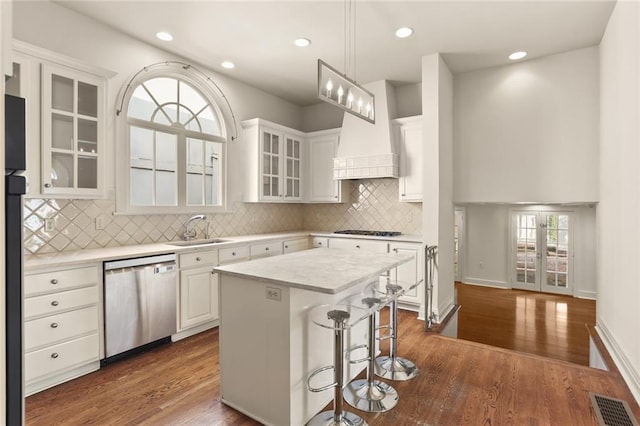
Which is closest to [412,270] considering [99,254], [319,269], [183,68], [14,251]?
[319,269]

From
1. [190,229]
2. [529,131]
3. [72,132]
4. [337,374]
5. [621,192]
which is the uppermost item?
[529,131]

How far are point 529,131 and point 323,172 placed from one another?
2.70 meters

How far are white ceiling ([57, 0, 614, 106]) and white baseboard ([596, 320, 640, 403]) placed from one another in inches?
111

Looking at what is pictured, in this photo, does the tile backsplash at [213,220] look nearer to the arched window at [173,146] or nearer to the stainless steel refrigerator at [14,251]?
the arched window at [173,146]

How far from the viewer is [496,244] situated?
6.50m

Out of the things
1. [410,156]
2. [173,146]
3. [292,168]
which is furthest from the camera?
[292,168]

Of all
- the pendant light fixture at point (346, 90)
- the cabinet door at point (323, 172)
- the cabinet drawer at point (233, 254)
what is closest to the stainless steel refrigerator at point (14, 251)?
the pendant light fixture at point (346, 90)

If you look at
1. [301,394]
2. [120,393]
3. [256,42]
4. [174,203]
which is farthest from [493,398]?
[256,42]

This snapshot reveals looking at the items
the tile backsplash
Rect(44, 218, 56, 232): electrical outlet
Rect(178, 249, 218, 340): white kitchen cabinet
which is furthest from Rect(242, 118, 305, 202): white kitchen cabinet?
Rect(44, 218, 56, 232): electrical outlet

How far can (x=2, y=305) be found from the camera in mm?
643

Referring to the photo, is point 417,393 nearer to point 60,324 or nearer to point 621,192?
point 621,192

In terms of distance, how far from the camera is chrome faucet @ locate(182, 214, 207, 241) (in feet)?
12.3

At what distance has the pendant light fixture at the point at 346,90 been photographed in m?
2.07

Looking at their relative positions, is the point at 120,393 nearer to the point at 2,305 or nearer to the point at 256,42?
the point at 2,305
